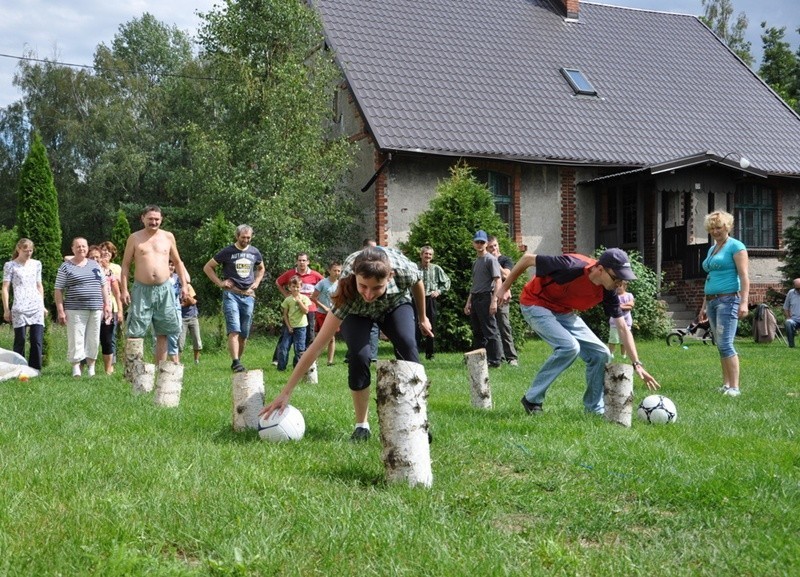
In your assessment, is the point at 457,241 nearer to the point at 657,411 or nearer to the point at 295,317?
the point at 295,317

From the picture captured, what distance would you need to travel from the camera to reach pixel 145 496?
14.2ft

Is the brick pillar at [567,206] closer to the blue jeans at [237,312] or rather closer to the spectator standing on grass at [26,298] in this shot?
the blue jeans at [237,312]

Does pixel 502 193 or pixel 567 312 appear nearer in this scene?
pixel 567 312

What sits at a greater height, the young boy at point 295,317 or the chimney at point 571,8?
the chimney at point 571,8

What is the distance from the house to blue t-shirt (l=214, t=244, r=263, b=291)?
941cm

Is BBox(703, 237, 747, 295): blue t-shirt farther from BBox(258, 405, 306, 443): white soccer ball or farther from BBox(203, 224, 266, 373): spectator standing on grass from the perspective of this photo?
BBox(203, 224, 266, 373): spectator standing on grass

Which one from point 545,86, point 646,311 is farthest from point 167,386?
point 545,86

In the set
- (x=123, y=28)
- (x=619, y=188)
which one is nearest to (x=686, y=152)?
(x=619, y=188)

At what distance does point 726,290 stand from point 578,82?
17.9m

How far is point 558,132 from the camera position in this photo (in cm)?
2352

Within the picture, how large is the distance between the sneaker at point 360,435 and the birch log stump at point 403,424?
128 cm

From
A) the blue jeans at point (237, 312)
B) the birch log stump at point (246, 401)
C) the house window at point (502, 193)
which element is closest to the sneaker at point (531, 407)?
the birch log stump at point (246, 401)

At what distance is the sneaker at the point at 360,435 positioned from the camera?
6.09 metres

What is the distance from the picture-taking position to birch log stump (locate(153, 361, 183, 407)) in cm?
783
